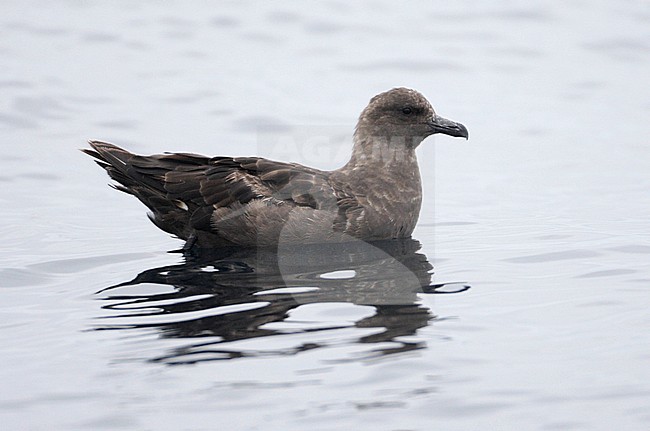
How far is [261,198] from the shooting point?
7453 mm

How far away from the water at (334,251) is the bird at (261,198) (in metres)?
0.23

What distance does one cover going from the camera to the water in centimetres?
497

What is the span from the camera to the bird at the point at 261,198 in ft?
24.5

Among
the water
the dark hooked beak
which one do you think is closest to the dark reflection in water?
the water

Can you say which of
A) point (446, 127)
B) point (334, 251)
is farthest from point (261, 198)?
point (446, 127)

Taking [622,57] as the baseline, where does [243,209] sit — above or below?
below

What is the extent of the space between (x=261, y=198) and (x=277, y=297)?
50.6 inches

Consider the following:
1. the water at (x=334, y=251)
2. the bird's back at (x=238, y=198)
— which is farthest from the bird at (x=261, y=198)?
the water at (x=334, y=251)

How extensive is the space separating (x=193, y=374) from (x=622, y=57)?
9.81 meters

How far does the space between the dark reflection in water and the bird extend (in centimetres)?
11

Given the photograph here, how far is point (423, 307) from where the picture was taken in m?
6.18

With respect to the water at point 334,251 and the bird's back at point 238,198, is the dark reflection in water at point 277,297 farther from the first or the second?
the bird's back at point 238,198

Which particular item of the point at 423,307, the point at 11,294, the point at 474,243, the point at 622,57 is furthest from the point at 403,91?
the point at 622,57

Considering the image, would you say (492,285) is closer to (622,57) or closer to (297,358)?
(297,358)
